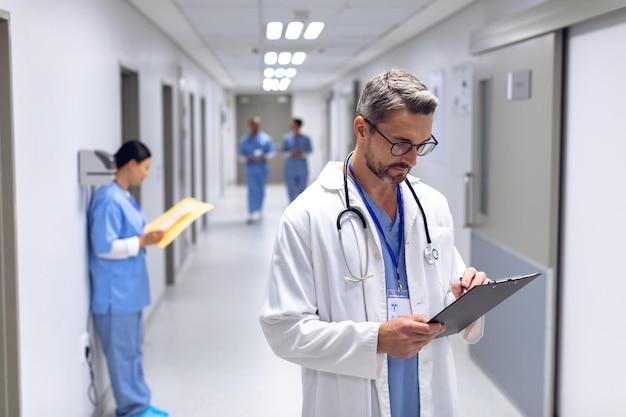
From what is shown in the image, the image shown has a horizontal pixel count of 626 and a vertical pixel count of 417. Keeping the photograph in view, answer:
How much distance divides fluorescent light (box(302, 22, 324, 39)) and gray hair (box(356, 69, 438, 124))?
4193 mm

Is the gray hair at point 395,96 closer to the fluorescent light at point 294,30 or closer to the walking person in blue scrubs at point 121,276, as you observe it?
the walking person in blue scrubs at point 121,276

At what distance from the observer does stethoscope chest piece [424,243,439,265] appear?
5.92ft

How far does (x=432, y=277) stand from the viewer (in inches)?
71.7

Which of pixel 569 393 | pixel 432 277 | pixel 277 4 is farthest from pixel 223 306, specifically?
pixel 432 277

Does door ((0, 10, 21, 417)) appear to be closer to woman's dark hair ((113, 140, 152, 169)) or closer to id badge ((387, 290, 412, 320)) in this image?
woman's dark hair ((113, 140, 152, 169))

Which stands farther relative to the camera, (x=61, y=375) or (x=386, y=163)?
(x=61, y=375)

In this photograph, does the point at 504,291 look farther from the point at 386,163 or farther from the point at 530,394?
→ the point at 530,394

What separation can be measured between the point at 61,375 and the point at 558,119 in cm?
245

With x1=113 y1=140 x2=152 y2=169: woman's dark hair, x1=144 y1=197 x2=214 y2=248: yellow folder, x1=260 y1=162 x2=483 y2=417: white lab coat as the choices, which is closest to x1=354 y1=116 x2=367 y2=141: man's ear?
x1=260 y1=162 x2=483 y2=417: white lab coat

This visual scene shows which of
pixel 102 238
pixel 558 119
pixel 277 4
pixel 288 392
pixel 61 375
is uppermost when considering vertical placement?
pixel 277 4

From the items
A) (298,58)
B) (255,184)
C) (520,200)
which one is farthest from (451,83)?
(255,184)

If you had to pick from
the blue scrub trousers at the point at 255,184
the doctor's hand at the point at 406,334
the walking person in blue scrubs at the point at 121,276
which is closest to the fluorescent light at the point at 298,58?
the blue scrub trousers at the point at 255,184

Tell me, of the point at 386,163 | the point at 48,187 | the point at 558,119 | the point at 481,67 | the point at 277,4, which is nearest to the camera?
the point at 386,163

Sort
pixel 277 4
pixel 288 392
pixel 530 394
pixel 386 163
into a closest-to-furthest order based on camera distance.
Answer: pixel 386 163 < pixel 530 394 < pixel 288 392 < pixel 277 4
